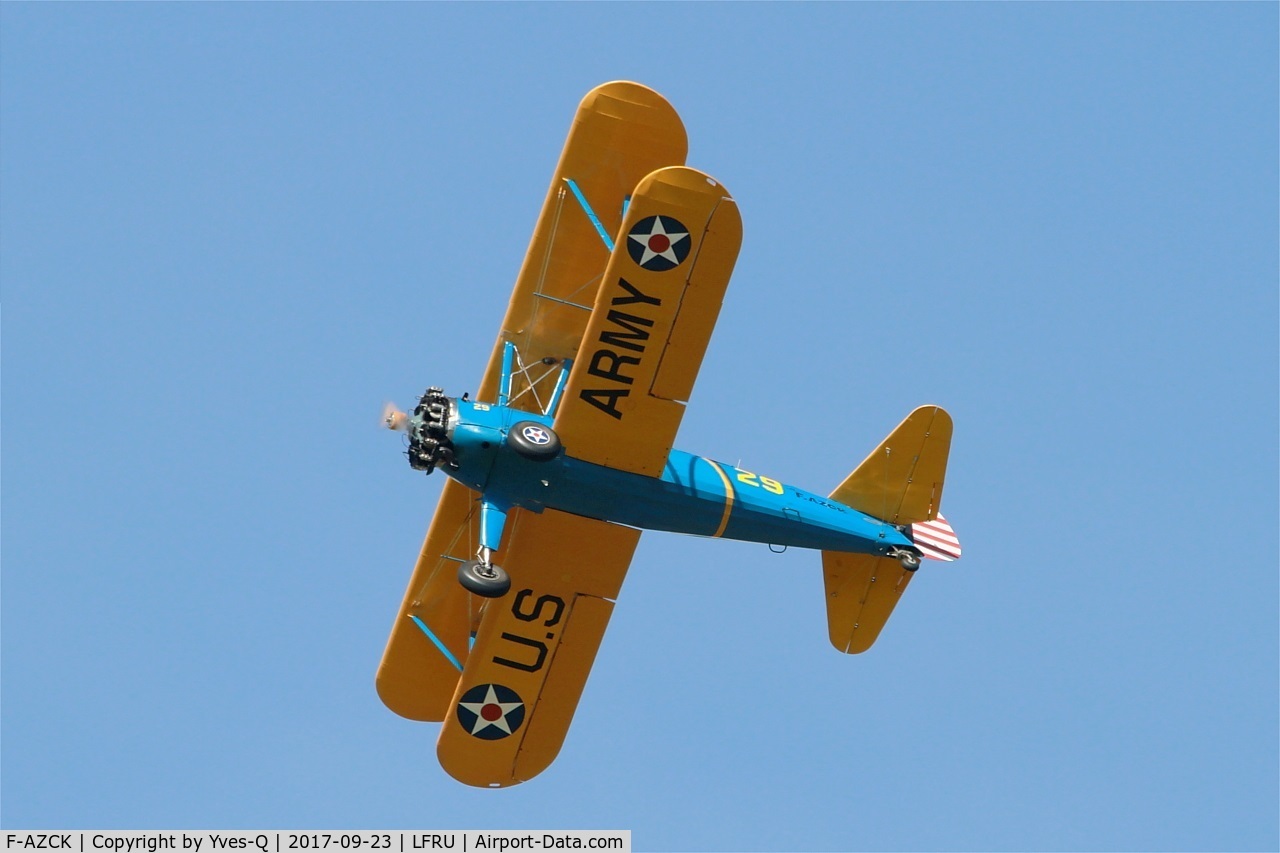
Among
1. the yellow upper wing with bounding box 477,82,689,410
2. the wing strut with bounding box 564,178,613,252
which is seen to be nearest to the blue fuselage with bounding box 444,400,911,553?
the yellow upper wing with bounding box 477,82,689,410

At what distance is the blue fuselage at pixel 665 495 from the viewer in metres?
21.6

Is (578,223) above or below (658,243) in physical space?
above

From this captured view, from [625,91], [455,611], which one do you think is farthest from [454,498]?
[625,91]

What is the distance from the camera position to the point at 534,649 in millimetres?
24016

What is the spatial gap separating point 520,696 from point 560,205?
20.3 feet

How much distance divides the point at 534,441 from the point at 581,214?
297cm

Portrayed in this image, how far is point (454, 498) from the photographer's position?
23.5 metres

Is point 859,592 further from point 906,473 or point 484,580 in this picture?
point 484,580

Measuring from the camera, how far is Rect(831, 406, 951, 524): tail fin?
24.3 metres

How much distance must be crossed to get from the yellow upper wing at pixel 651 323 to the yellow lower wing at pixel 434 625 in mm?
2558

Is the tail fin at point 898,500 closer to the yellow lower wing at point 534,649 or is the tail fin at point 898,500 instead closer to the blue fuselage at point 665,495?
the blue fuselage at point 665,495

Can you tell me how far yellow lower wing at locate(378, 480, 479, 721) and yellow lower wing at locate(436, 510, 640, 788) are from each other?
705 millimetres

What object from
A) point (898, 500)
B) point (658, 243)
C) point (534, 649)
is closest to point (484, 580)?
point (534, 649)

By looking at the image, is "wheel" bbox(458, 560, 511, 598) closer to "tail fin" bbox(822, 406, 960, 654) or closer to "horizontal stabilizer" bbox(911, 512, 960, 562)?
"tail fin" bbox(822, 406, 960, 654)
